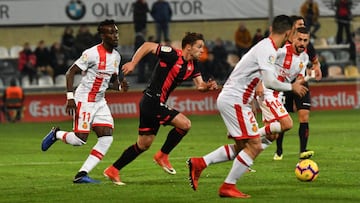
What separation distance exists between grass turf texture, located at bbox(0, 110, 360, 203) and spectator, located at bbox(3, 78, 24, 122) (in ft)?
22.6

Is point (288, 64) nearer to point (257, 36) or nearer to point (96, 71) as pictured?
point (96, 71)

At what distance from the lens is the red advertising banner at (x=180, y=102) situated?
34.3 meters

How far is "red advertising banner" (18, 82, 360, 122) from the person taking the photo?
34344mm

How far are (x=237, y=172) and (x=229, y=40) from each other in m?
26.5

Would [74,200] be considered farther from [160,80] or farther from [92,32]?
[92,32]

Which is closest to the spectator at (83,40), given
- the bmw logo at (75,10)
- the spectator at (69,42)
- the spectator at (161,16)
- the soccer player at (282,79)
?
the spectator at (69,42)

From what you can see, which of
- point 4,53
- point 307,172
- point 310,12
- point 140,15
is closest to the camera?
point 307,172

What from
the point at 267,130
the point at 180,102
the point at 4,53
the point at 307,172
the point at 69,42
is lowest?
the point at 180,102

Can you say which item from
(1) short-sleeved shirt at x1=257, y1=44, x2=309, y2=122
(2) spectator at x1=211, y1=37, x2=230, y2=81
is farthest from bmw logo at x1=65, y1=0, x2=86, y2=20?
(1) short-sleeved shirt at x1=257, y1=44, x2=309, y2=122

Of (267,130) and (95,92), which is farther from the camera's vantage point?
(267,130)

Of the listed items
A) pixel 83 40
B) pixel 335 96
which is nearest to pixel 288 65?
pixel 83 40

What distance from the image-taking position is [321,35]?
3828 cm

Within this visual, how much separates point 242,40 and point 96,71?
21731 mm

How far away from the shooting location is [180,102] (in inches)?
1374
